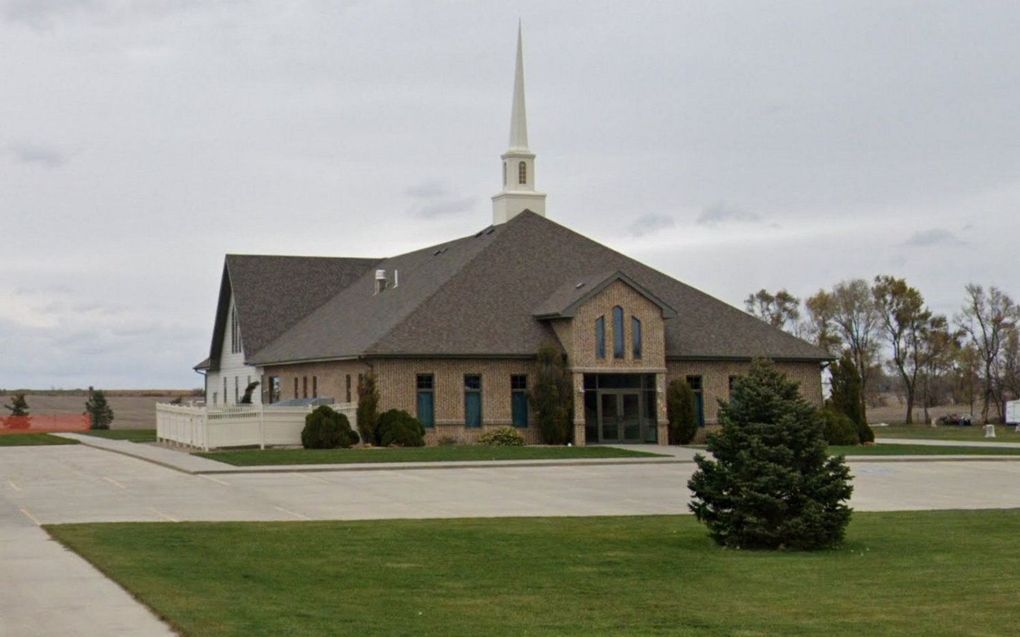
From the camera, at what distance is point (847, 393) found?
182 feet

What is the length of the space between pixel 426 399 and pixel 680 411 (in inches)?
394

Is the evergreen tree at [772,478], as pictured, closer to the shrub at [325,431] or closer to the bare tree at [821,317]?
the shrub at [325,431]

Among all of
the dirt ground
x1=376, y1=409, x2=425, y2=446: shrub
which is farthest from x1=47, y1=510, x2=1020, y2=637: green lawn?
the dirt ground

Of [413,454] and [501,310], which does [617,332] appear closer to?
[501,310]

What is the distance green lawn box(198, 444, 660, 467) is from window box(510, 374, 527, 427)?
13.0 feet

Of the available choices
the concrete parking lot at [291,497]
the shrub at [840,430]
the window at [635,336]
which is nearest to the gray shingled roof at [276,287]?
the window at [635,336]

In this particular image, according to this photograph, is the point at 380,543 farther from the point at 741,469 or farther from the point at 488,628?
the point at 488,628

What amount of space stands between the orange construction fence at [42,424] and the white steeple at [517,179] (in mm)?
27360

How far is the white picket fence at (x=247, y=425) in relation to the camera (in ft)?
156

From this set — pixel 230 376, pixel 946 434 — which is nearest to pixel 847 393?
pixel 946 434

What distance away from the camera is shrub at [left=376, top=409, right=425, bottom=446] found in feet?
158

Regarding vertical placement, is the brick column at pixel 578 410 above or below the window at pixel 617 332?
below

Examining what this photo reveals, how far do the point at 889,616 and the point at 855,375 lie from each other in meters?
43.3

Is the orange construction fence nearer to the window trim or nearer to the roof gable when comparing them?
the roof gable
